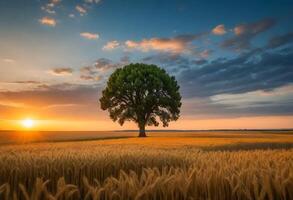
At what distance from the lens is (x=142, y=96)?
4856 centimetres

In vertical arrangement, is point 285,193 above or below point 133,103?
below

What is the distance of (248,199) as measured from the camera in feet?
10.1

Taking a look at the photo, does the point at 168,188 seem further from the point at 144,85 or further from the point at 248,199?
the point at 144,85

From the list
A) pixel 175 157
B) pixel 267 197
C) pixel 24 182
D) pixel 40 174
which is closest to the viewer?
pixel 267 197

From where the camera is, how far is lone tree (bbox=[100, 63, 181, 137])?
47.9 m

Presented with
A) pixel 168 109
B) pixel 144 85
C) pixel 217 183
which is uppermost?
pixel 144 85

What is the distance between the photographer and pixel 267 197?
3244 mm

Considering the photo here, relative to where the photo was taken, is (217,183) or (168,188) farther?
(217,183)

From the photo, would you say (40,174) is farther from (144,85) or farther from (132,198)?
(144,85)

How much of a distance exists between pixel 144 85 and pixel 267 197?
45.0 m

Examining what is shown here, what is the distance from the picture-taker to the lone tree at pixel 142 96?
47938mm

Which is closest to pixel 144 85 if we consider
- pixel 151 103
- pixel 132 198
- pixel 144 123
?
pixel 151 103

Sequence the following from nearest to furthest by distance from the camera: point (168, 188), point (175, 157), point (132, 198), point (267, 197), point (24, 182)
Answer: point (132, 198) → point (168, 188) → point (267, 197) → point (24, 182) → point (175, 157)

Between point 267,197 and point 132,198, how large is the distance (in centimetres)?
147
